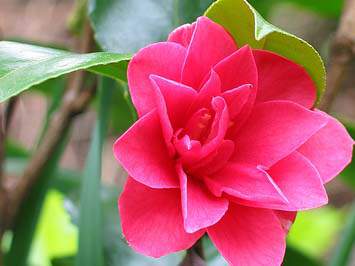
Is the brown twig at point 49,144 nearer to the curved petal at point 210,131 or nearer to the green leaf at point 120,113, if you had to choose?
the green leaf at point 120,113

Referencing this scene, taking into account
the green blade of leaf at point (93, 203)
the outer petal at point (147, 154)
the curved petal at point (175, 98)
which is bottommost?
the green blade of leaf at point (93, 203)

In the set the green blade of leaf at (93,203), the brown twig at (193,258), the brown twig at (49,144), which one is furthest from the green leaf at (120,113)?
the brown twig at (193,258)

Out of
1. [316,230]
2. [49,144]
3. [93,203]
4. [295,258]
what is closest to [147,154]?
[93,203]

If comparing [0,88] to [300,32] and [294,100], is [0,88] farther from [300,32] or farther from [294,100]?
[300,32]

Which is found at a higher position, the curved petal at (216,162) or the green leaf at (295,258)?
the curved petal at (216,162)

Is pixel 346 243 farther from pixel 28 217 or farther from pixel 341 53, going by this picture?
pixel 28 217

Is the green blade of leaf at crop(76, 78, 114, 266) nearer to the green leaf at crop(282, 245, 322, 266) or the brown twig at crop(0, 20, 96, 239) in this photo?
the brown twig at crop(0, 20, 96, 239)

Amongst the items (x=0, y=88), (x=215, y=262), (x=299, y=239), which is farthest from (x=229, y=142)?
(x=299, y=239)
